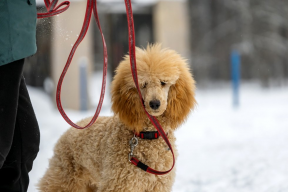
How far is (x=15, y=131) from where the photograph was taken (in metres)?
1.80

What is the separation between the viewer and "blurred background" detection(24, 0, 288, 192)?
12.9 ft

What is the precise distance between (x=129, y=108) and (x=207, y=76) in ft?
62.8

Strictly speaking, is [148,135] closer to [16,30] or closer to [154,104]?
[154,104]

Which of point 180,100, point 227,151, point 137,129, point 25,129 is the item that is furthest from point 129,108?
point 227,151

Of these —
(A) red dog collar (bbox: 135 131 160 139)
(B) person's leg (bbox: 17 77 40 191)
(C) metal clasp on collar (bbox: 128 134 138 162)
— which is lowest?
(C) metal clasp on collar (bbox: 128 134 138 162)

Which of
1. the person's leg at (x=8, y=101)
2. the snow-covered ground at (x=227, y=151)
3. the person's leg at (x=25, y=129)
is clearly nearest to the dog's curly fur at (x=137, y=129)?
the snow-covered ground at (x=227, y=151)

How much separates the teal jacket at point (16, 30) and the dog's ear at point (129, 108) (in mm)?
751

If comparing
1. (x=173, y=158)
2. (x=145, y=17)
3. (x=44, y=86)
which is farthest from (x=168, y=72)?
(x=145, y=17)

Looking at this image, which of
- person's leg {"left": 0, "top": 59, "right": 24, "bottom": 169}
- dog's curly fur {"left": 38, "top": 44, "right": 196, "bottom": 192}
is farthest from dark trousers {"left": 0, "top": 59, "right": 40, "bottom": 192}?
dog's curly fur {"left": 38, "top": 44, "right": 196, "bottom": 192}

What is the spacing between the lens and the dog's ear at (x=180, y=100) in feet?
7.56

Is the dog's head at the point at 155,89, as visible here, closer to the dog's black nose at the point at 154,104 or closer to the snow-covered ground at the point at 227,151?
the dog's black nose at the point at 154,104

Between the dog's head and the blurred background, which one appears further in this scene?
the blurred background

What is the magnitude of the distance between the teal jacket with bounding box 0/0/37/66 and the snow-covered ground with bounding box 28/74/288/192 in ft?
4.45

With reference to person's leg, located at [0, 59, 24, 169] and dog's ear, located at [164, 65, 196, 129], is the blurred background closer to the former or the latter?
dog's ear, located at [164, 65, 196, 129]
